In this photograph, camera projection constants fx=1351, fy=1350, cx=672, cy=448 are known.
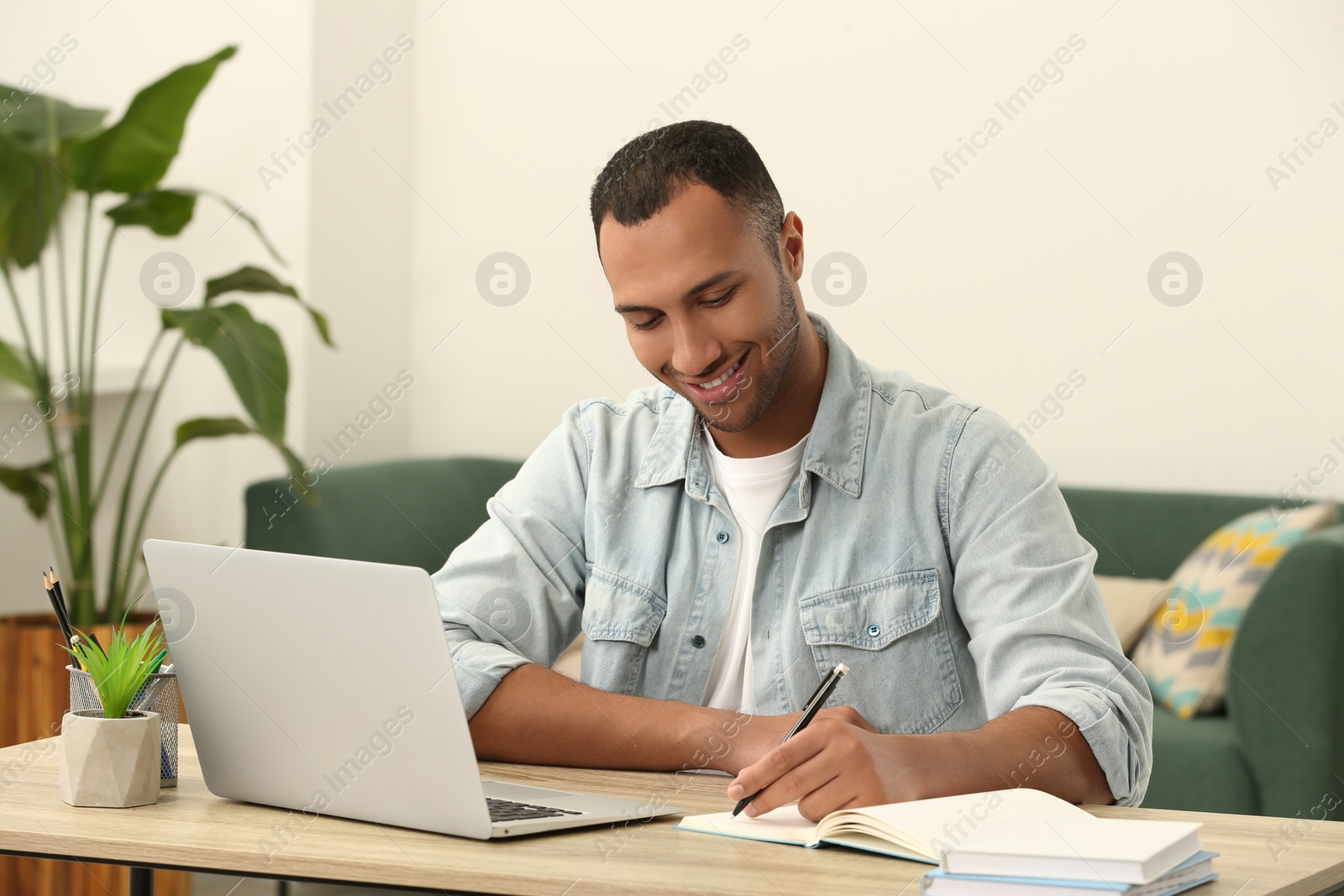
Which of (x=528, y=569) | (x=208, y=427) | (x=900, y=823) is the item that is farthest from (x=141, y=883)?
(x=208, y=427)

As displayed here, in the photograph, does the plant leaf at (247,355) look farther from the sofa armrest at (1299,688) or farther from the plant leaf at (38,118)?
the sofa armrest at (1299,688)

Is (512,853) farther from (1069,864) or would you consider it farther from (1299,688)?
(1299,688)

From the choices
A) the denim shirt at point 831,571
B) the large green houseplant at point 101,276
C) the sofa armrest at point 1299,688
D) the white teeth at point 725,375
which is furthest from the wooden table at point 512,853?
the large green houseplant at point 101,276

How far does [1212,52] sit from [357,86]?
210 centimetres

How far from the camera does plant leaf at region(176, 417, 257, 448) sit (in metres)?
2.83

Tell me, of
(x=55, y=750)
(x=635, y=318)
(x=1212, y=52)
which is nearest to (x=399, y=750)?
(x=55, y=750)

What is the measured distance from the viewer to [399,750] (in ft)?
3.19

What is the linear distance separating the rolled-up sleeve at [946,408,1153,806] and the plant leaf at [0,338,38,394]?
6.70 feet

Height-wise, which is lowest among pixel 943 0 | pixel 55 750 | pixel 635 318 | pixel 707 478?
pixel 55 750

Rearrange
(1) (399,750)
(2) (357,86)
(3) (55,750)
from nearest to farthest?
(1) (399,750) < (3) (55,750) < (2) (357,86)

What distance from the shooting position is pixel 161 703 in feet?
3.67

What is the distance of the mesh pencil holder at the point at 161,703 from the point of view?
1084 millimetres

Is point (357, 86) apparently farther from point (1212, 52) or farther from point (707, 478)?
point (707, 478)

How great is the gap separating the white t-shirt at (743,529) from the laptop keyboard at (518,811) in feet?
1.41
